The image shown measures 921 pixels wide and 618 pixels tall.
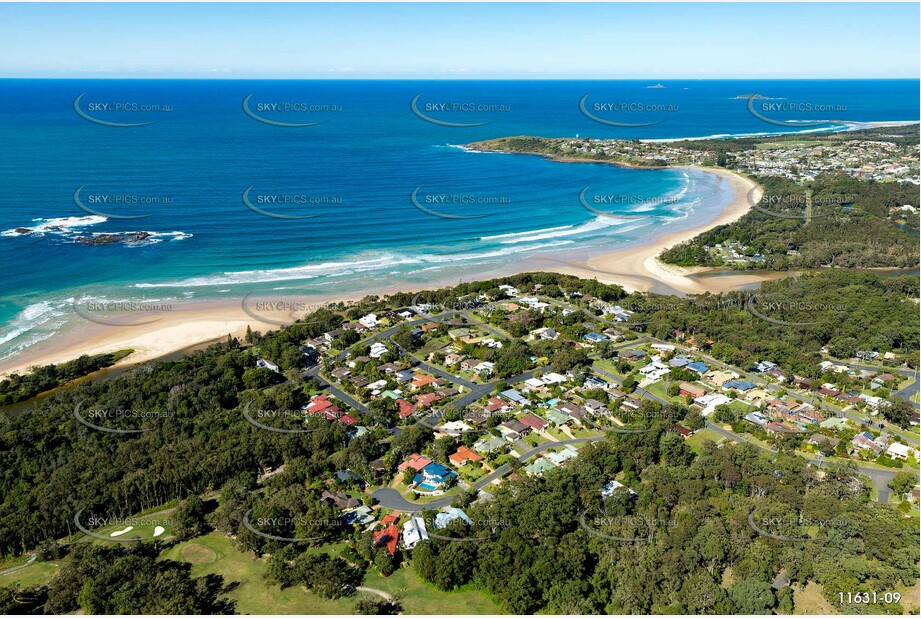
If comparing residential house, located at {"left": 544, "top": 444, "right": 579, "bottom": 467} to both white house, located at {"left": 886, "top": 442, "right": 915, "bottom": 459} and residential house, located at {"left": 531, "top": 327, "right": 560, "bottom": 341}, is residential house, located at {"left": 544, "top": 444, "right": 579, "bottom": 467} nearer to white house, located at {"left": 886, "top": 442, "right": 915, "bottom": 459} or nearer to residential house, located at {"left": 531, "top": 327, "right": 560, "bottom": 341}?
residential house, located at {"left": 531, "top": 327, "right": 560, "bottom": 341}

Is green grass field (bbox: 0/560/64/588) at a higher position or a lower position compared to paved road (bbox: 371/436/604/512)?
lower

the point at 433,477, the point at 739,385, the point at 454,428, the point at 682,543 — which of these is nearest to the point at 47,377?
the point at 454,428

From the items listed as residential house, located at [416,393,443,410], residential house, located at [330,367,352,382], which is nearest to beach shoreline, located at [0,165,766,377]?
residential house, located at [330,367,352,382]

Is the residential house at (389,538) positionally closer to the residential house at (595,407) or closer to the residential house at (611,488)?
the residential house at (611,488)

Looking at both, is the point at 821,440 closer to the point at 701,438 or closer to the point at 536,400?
the point at 701,438

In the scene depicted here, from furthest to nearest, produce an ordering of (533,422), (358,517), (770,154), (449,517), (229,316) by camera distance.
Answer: (770,154) < (229,316) < (533,422) < (358,517) < (449,517)

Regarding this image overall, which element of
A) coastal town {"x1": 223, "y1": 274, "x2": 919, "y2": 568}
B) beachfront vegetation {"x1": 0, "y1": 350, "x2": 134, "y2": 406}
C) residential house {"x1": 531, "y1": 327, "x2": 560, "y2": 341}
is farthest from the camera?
residential house {"x1": 531, "y1": 327, "x2": 560, "y2": 341}

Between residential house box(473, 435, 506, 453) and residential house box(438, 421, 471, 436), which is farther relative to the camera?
residential house box(438, 421, 471, 436)

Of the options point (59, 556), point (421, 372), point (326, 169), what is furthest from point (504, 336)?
point (326, 169)
